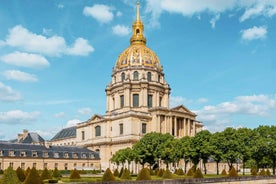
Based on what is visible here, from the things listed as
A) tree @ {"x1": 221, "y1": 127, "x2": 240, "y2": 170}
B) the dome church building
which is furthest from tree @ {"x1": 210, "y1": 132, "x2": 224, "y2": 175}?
the dome church building

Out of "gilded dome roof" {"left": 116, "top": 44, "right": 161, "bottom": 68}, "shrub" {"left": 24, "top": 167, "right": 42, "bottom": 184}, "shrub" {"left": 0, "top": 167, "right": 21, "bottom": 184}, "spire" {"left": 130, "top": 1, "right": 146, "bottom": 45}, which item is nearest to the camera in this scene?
"shrub" {"left": 0, "top": 167, "right": 21, "bottom": 184}

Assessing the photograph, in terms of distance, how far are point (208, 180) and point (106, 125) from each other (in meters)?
58.4

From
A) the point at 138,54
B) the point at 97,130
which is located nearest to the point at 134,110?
the point at 97,130

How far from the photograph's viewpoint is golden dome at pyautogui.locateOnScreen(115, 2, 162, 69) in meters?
106

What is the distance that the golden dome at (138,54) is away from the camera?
348ft

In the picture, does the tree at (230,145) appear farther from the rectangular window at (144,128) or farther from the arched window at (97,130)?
the arched window at (97,130)

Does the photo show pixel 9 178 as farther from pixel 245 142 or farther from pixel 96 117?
pixel 96 117

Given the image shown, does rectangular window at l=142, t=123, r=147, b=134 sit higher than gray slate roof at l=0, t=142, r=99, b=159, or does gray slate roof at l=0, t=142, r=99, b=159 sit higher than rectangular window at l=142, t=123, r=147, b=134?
rectangular window at l=142, t=123, r=147, b=134

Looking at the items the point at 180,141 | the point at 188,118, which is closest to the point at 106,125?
the point at 188,118

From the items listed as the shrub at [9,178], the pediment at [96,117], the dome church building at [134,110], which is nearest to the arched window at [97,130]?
the dome church building at [134,110]

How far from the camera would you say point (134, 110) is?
98.6 m

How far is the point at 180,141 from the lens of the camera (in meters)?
69.8

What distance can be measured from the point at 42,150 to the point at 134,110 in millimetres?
24341

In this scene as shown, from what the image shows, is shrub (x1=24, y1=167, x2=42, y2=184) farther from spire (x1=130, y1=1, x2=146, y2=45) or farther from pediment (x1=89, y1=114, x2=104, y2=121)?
spire (x1=130, y1=1, x2=146, y2=45)
